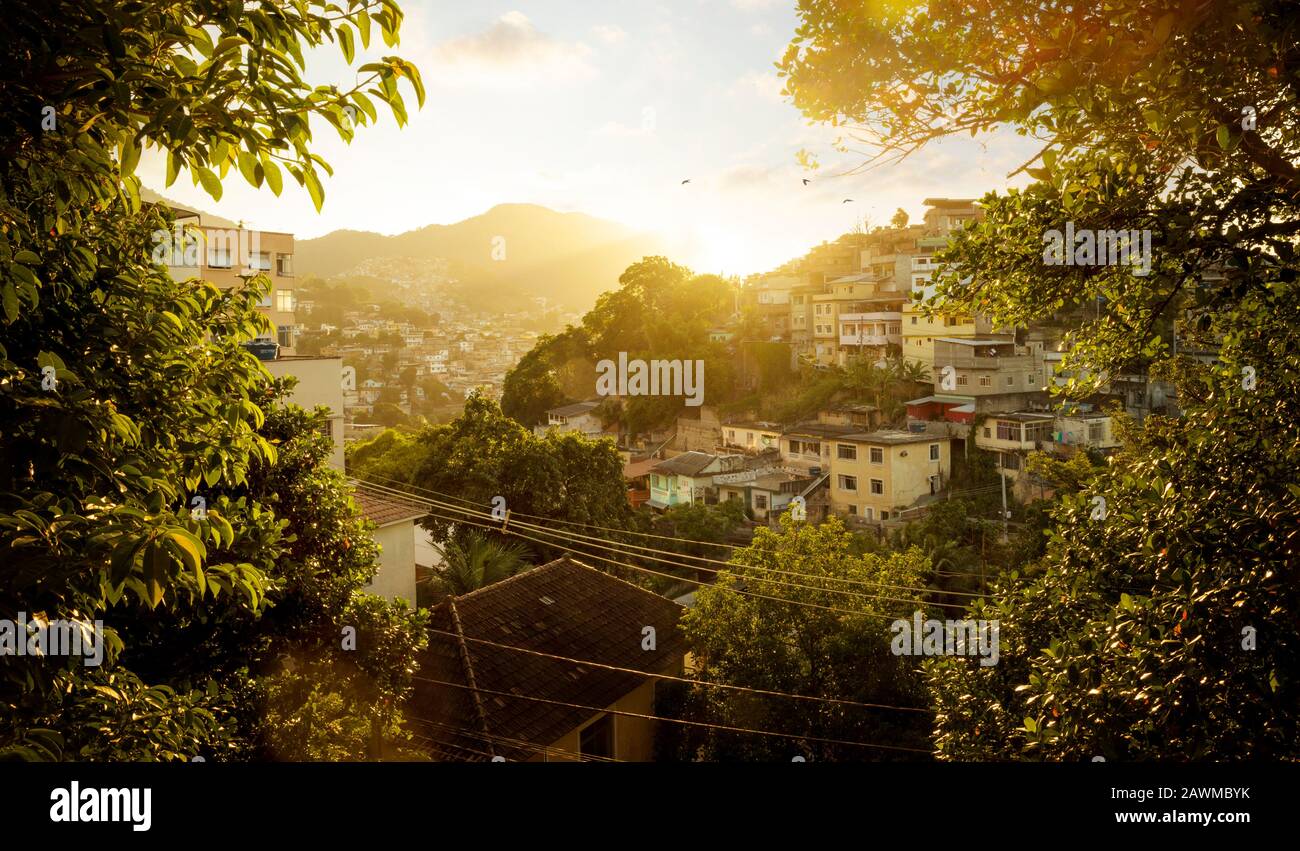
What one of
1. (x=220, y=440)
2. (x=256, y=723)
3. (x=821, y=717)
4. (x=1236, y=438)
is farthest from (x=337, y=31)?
(x=821, y=717)

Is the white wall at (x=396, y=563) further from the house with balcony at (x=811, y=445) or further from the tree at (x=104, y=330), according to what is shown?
the house with balcony at (x=811, y=445)

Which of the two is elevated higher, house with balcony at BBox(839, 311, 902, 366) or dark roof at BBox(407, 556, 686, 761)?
house with balcony at BBox(839, 311, 902, 366)

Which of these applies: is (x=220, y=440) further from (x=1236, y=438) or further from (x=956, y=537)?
(x=956, y=537)

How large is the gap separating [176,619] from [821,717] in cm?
1151

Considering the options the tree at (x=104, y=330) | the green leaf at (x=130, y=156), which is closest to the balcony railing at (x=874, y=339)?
the tree at (x=104, y=330)

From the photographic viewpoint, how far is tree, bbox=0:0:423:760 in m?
2.14

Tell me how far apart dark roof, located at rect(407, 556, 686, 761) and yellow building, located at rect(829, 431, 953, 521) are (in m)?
16.9

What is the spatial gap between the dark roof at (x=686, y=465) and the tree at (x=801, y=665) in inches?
804

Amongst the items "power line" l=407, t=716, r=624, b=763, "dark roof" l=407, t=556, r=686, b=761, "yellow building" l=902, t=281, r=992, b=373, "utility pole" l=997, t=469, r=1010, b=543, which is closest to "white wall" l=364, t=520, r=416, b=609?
"dark roof" l=407, t=556, r=686, b=761

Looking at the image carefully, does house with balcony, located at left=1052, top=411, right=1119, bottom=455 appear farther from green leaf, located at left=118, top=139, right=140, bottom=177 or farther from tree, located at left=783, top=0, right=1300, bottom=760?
green leaf, located at left=118, top=139, right=140, bottom=177

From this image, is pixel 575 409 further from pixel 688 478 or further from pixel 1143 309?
pixel 1143 309

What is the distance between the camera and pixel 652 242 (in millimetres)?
125062

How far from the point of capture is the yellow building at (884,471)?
33250mm

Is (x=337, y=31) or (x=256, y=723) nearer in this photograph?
(x=337, y=31)
